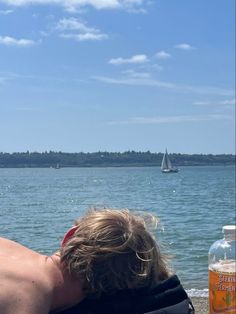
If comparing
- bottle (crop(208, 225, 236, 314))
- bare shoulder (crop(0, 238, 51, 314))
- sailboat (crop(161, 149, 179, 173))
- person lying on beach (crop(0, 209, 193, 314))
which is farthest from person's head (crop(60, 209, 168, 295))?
sailboat (crop(161, 149, 179, 173))

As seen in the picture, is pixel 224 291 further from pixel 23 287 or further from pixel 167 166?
pixel 167 166

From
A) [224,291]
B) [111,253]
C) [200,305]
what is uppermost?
[111,253]

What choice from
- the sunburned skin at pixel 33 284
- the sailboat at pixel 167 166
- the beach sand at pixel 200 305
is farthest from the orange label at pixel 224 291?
the sailboat at pixel 167 166

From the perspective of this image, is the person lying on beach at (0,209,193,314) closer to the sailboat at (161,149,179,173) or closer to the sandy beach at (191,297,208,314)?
the sandy beach at (191,297,208,314)

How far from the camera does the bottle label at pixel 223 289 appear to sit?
104 inches

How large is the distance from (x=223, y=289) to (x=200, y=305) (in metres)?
4.30

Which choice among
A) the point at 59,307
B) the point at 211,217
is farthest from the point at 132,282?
the point at 211,217

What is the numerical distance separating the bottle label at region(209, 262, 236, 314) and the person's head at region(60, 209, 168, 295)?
1.15ft

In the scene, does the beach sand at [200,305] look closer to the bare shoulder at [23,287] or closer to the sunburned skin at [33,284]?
the sunburned skin at [33,284]

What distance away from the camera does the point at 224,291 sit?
2.65 m

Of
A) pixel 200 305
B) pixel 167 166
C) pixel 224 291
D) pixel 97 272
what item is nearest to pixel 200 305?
pixel 200 305

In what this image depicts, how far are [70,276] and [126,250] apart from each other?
0.86ft

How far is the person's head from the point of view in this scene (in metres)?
2.85

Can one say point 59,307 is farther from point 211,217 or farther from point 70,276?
point 211,217
